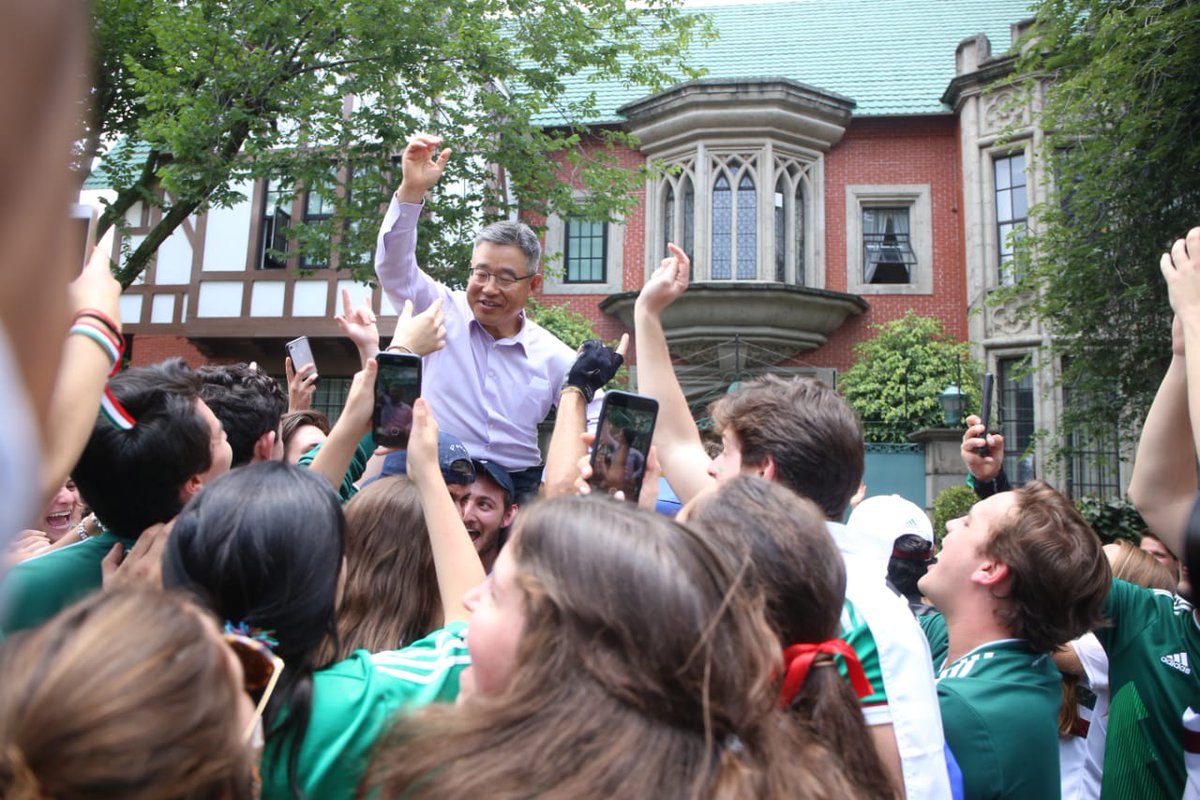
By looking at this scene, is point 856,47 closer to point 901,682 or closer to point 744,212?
point 744,212

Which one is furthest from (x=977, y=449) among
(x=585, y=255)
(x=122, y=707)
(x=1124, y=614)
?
(x=585, y=255)

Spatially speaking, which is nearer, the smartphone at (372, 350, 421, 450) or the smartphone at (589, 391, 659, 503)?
the smartphone at (589, 391, 659, 503)

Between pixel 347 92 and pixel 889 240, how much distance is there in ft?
34.8

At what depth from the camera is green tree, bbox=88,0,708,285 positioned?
1065 cm

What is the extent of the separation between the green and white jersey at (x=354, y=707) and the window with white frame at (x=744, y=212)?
51.1ft

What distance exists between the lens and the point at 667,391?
2809mm

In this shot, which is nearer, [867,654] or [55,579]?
[867,654]

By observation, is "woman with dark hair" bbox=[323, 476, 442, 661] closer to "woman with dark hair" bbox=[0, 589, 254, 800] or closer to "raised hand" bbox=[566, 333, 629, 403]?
"raised hand" bbox=[566, 333, 629, 403]

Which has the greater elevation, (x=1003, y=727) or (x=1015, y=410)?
(x=1015, y=410)

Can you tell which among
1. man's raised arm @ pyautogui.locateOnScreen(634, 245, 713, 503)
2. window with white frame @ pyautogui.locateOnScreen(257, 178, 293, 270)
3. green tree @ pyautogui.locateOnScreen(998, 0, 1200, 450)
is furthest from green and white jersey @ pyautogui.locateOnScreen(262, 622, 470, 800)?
window with white frame @ pyautogui.locateOnScreen(257, 178, 293, 270)

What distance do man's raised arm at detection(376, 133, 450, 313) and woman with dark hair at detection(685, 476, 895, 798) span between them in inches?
80.2

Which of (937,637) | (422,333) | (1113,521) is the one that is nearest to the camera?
(422,333)

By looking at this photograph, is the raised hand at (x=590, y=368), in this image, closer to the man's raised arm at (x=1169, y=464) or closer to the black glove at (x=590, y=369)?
the black glove at (x=590, y=369)

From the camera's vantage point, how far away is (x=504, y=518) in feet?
11.8
